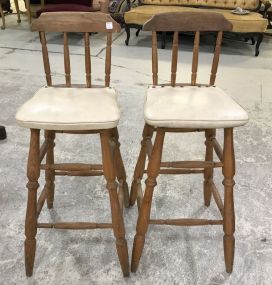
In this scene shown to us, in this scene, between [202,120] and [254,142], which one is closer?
[202,120]

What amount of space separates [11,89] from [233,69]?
2490 mm

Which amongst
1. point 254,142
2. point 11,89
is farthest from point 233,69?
point 11,89

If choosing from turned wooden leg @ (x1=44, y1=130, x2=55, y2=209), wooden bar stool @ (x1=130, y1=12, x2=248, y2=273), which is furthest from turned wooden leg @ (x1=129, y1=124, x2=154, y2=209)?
turned wooden leg @ (x1=44, y1=130, x2=55, y2=209)

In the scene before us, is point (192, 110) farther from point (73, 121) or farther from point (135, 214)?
point (135, 214)

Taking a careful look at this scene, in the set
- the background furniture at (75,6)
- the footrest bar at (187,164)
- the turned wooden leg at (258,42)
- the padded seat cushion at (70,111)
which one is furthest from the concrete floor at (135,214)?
the background furniture at (75,6)

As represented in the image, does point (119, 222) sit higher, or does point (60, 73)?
point (119, 222)

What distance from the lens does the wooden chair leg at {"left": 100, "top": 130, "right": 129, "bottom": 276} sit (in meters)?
1.24

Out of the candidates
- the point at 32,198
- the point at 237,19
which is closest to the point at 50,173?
the point at 32,198

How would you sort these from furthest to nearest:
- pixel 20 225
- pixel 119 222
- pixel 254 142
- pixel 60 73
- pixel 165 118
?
1. pixel 60 73
2. pixel 254 142
3. pixel 20 225
4. pixel 119 222
5. pixel 165 118

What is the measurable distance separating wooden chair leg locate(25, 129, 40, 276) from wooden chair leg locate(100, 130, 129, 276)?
253 millimetres

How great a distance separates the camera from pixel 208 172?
173 centimetres

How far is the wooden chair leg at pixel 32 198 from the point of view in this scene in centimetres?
126

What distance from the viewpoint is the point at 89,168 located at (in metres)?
1.34

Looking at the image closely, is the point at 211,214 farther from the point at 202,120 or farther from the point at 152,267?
the point at 202,120
